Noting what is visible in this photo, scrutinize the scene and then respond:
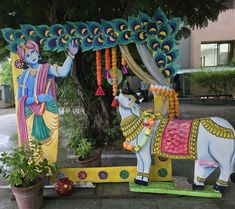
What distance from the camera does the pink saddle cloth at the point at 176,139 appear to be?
3713 mm

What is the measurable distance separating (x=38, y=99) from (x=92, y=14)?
5.95 feet

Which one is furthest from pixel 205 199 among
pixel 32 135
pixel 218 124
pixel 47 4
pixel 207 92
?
pixel 207 92

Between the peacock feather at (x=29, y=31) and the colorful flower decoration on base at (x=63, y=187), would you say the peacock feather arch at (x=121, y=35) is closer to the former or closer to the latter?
the peacock feather at (x=29, y=31)

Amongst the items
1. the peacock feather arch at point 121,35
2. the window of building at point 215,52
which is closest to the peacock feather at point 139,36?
the peacock feather arch at point 121,35

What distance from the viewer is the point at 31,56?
399 cm

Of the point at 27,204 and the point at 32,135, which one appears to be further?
the point at 32,135

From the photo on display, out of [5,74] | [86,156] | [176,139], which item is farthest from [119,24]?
[5,74]

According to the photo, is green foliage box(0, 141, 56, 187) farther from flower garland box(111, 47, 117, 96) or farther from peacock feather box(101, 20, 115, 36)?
peacock feather box(101, 20, 115, 36)

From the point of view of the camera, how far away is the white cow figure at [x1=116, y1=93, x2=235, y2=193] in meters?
3.63

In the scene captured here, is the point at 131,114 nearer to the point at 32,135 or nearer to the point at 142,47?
the point at 142,47

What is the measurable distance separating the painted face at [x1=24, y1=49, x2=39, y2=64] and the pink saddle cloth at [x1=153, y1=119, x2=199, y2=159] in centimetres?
197

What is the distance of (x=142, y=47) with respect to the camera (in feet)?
13.0

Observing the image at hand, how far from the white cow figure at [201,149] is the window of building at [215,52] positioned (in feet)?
44.6

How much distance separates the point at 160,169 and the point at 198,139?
84cm
